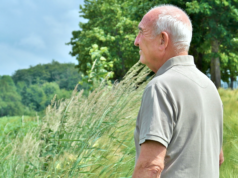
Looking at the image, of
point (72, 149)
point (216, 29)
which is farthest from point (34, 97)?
point (72, 149)

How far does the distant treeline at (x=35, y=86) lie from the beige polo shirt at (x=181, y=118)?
14592 millimetres

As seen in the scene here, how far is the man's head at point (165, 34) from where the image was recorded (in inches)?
49.0

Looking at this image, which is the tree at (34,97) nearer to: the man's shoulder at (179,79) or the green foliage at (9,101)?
the green foliage at (9,101)

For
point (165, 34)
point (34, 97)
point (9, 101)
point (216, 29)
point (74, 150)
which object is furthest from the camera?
point (34, 97)

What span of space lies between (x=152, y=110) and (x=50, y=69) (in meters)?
59.0

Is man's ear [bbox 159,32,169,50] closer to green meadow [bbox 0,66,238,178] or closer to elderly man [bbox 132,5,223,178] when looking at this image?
elderly man [bbox 132,5,223,178]

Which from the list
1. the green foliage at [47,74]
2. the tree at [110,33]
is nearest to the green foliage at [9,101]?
the tree at [110,33]

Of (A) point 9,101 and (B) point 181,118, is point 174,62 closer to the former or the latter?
(B) point 181,118

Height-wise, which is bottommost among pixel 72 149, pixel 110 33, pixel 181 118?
pixel 72 149

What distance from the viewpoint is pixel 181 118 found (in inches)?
45.1

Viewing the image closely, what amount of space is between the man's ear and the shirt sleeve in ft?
0.76

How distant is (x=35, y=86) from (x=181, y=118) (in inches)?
1591

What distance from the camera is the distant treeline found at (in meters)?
30.3

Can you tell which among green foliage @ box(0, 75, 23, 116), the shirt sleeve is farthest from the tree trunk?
green foliage @ box(0, 75, 23, 116)
